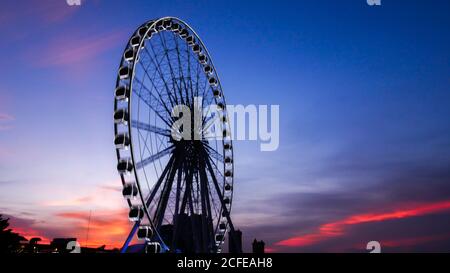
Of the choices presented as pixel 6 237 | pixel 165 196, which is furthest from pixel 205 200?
pixel 6 237

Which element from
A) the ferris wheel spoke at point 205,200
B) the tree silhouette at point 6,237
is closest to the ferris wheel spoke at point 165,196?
the ferris wheel spoke at point 205,200

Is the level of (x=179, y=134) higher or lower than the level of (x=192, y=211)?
higher

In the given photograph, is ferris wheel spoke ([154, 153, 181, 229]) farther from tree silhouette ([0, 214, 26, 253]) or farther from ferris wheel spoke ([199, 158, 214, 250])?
tree silhouette ([0, 214, 26, 253])

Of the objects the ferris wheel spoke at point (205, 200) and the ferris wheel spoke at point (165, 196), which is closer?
the ferris wheel spoke at point (165, 196)

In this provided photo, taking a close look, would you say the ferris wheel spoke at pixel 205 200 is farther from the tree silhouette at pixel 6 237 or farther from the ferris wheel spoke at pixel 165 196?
the tree silhouette at pixel 6 237

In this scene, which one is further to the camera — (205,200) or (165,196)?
(205,200)

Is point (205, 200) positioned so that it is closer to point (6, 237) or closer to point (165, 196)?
point (165, 196)

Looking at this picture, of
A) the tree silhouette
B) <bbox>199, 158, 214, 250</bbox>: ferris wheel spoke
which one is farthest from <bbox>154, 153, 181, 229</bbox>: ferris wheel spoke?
the tree silhouette

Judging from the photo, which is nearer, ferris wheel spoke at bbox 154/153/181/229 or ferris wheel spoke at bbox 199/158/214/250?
ferris wheel spoke at bbox 154/153/181/229
